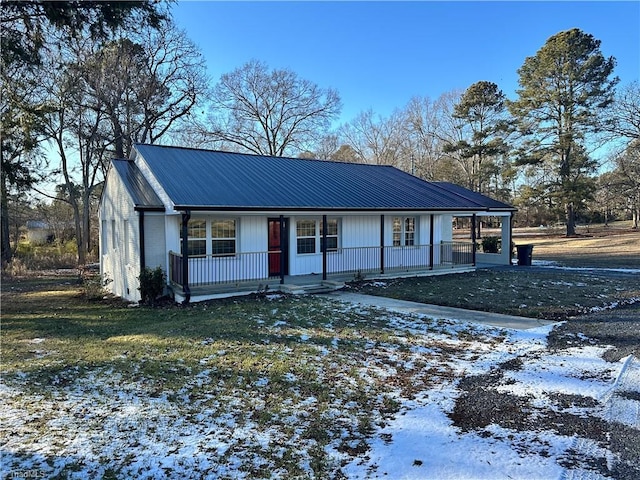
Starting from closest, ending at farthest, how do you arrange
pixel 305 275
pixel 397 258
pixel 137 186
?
pixel 137 186 → pixel 305 275 → pixel 397 258

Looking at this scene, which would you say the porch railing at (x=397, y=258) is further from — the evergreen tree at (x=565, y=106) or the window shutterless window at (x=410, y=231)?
the evergreen tree at (x=565, y=106)

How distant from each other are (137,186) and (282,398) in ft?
34.6

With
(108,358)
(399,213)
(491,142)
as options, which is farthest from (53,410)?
(491,142)

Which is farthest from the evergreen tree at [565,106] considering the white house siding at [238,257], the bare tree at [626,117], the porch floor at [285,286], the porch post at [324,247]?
the white house siding at [238,257]

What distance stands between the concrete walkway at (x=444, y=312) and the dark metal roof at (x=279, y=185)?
3.38 m

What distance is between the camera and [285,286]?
1287 cm

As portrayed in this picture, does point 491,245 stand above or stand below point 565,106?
below

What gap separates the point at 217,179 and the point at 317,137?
27.6 meters

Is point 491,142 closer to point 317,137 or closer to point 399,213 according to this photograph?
point 317,137

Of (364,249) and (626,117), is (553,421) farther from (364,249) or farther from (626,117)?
(626,117)

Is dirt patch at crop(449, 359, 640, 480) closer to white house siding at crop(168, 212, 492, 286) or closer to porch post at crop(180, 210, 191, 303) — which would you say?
porch post at crop(180, 210, 191, 303)

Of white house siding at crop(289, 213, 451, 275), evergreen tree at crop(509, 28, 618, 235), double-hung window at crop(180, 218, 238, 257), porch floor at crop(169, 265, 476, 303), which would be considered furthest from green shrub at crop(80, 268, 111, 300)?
evergreen tree at crop(509, 28, 618, 235)

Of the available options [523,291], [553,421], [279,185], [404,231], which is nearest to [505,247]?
[404,231]

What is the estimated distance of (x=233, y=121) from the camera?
3797 cm
